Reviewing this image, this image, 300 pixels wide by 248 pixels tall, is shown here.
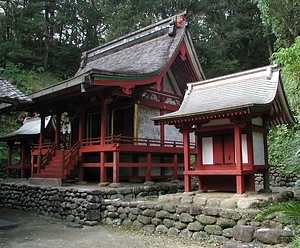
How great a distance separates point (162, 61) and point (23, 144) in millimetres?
9973

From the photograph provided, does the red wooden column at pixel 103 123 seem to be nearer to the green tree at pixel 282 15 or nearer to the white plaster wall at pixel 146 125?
the white plaster wall at pixel 146 125

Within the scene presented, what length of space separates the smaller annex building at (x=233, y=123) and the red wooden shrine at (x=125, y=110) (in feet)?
8.90

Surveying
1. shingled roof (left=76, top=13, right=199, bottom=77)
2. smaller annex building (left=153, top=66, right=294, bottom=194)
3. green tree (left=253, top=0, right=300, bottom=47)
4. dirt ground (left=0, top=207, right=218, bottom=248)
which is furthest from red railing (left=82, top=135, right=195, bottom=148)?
green tree (left=253, top=0, right=300, bottom=47)

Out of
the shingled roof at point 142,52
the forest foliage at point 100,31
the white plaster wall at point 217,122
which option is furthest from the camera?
the forest foliage at point 100,31

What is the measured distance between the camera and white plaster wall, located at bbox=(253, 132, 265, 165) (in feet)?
30.7

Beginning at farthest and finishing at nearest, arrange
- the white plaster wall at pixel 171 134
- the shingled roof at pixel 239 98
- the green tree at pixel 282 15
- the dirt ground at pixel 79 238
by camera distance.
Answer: the green tree at pixel 282 15, the white plaster wall at pixel 171 134, the shingled roof at pixel 239 98, the dirt ground at pixel 79 238

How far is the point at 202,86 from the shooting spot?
1096cm

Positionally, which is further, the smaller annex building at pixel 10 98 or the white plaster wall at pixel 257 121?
the white plaster wall at pixel 257 121

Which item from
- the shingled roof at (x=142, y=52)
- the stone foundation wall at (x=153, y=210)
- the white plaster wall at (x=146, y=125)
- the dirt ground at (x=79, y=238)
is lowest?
the dirt ground at (x=79, y=238)

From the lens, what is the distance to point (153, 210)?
8.50 m

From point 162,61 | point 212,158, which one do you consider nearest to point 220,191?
point 212,158

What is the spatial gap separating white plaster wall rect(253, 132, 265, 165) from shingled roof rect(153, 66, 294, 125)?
0.86m

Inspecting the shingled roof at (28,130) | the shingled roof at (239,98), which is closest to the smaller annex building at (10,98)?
the shingled roof at (239,98)

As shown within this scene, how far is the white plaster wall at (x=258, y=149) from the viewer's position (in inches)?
368
